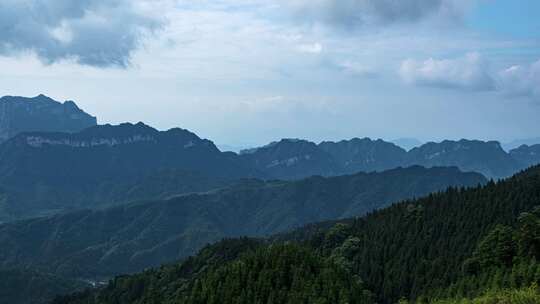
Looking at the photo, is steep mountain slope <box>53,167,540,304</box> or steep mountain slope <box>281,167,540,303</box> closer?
steep mountain slope <box>53,167,540,304</box>

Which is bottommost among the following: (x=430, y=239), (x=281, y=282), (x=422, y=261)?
(x=281, y=282)

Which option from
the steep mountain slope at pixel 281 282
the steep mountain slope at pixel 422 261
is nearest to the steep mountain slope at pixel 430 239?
the steep mountain slope at pixel 422 261

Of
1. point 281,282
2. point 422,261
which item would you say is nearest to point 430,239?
point 422,261

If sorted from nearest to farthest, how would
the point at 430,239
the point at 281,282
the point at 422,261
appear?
the point at 281,282 < the point at 422,261 < the point at 430,239

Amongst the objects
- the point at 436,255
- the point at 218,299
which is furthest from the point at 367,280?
the point at 218,299

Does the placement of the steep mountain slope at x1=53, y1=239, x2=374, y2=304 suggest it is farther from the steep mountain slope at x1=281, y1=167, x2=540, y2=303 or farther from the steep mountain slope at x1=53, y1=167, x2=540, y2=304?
the steep mountain slope at x1=281, y1=167, x2=540, y2=303

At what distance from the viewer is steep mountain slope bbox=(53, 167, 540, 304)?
122 metres

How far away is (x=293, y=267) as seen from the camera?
134250 mm

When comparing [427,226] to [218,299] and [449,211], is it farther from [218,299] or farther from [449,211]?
[218,299]

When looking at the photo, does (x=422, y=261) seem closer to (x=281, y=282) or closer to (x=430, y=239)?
(x=430, y=239)

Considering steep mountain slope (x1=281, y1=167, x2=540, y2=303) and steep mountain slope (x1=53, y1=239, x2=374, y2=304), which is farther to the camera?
steep mountain slope (x1=281, y1=167, x2=540, y2=303)

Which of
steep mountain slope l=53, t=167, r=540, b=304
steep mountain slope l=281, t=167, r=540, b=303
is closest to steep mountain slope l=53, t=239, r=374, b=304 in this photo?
steep mountain slope l=53, t=167, r=540, b=304

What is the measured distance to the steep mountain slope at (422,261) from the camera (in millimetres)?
122500

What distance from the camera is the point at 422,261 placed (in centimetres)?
15575
